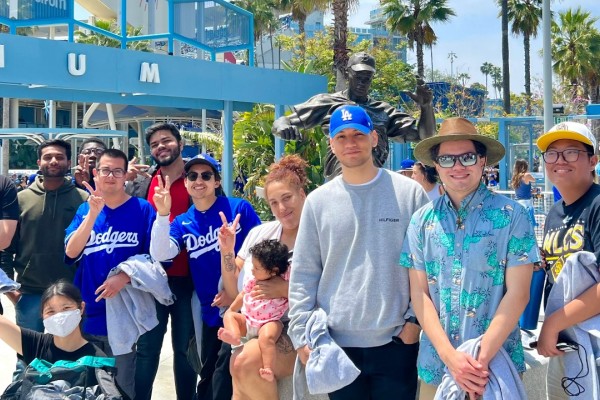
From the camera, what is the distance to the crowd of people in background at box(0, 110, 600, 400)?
8.60 feet

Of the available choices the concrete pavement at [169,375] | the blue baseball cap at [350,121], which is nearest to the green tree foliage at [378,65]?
the concrete pavement at [169,375]

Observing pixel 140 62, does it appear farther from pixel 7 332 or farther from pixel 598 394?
pixel 598 394

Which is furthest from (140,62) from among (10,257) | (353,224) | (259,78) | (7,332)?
(353,224)

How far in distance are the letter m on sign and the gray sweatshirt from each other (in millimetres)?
8977

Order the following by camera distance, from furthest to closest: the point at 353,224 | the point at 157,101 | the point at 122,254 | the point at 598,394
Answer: the point at 157,101 < the point at 122,254 < the point at 353,224 < the point at 598,394

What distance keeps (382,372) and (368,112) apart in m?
2.31

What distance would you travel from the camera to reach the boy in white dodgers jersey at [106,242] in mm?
3979

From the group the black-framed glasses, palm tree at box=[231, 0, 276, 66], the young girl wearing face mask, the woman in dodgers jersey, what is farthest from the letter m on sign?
palm tree at box=[231, 0, 276, 66]

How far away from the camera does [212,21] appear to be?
1428 centimetres

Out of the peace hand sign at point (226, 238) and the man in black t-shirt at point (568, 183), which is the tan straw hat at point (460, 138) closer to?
the man in black t-shirt at point (568, 183)

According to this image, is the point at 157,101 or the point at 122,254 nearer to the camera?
the point at 122,254

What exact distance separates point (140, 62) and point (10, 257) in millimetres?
7353

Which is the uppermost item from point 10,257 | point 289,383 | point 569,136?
point 569,136

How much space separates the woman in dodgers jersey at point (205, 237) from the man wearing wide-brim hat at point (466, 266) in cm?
156
